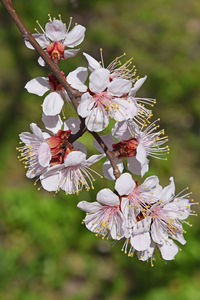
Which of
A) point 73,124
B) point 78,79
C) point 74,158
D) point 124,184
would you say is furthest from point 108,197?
point 78,79

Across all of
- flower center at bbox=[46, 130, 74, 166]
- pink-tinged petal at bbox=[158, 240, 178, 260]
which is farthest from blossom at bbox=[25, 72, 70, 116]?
pink-tinged petal at bbox=[158, 240, 178, 260]

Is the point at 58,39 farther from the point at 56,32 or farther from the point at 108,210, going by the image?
the point at 108,210

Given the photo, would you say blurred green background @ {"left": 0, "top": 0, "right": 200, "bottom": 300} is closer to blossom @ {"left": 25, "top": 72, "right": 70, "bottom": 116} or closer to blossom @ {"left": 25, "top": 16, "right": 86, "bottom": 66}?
blossom @ {"left": 25, "top": 16, "right": 86, "bottom": 66}

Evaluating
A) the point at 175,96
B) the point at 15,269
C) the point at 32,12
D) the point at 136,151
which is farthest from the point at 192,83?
the point at 136,151

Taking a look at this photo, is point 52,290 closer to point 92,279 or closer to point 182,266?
point 92,279

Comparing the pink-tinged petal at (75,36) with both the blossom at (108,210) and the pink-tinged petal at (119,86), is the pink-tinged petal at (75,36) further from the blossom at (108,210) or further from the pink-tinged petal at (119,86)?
the blossom at (108,210)

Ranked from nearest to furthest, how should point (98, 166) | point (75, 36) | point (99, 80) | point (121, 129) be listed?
point (99, 80), point (121, 129), point (75, 36), point (98, 166)
